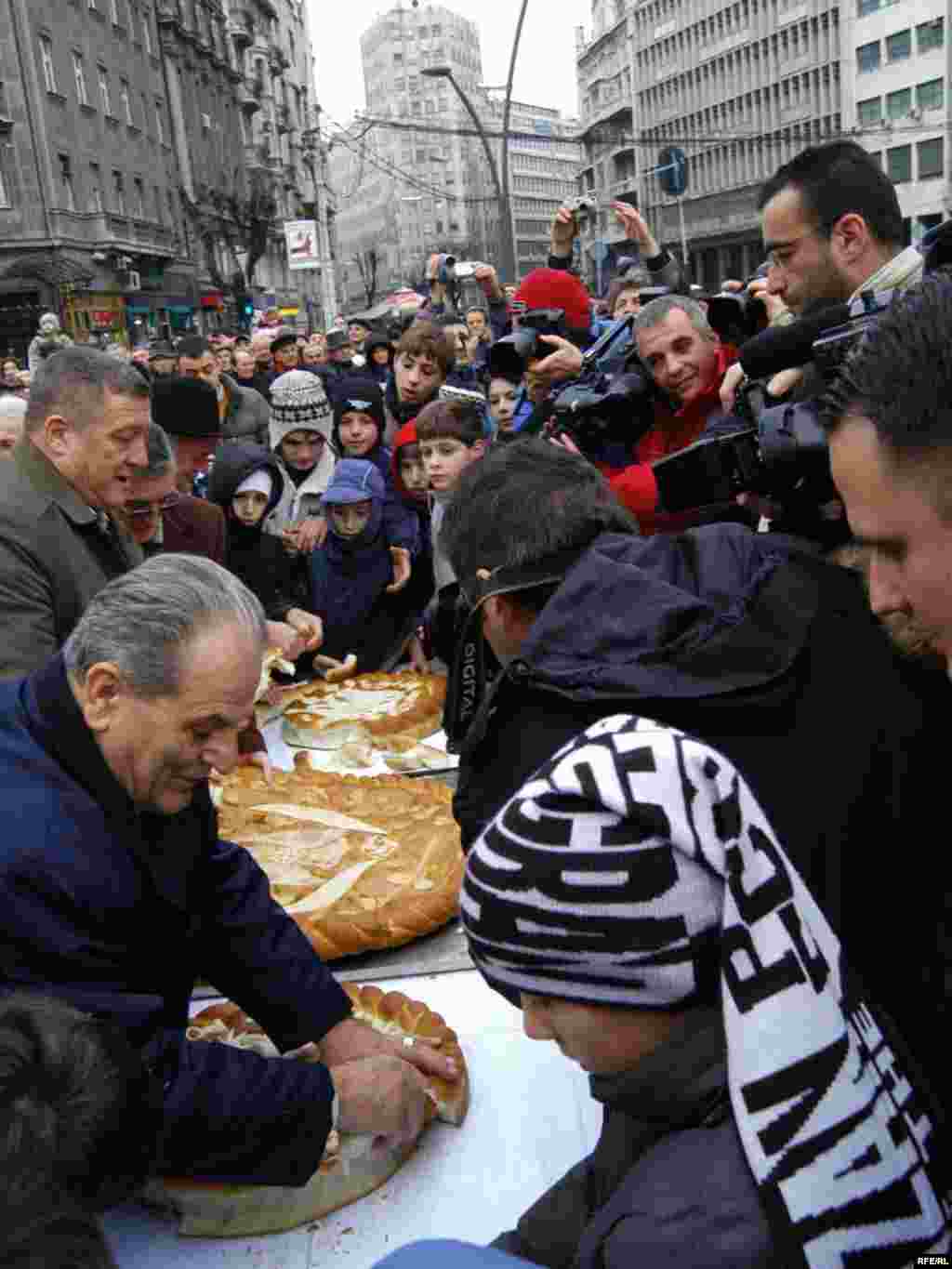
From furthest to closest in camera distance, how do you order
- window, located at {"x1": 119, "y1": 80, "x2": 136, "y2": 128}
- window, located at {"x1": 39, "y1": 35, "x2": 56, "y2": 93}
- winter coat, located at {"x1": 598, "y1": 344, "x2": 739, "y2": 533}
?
window, located at {"x1": 119, "y1": 80, "x2": 136, "y2": 128} < window, located at {"x1": 39, "y1": 35, "x2": 56, "y2": 93} < winter coat, located at {"x1": 598, "y1": 344, "x2": 739, "y2": 533}

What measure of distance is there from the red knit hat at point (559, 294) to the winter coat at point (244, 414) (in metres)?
2.42

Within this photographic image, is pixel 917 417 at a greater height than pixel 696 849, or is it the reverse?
pixel 917 417

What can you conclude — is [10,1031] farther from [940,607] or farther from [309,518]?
[309,518]

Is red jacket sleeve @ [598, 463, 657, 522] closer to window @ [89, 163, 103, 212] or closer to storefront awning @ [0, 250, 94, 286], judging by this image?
storefront awning @ [0, 250, 94, 286]

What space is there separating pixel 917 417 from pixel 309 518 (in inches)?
167

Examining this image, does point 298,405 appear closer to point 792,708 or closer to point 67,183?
point 792,708

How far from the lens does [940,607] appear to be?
130 centimetres

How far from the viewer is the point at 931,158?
5309 cm

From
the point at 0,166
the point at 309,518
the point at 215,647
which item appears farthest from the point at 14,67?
the point at 215,647

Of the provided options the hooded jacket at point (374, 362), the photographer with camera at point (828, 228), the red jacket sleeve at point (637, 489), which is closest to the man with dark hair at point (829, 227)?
the photographer with camera at point (828, 228)

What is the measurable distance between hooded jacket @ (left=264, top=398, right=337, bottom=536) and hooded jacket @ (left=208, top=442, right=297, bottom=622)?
0.20 ft

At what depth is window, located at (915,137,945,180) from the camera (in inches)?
2060

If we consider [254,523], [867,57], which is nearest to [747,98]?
[867,57]

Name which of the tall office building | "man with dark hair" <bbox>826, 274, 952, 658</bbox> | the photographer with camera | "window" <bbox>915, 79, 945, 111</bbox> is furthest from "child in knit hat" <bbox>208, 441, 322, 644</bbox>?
the tall office building
